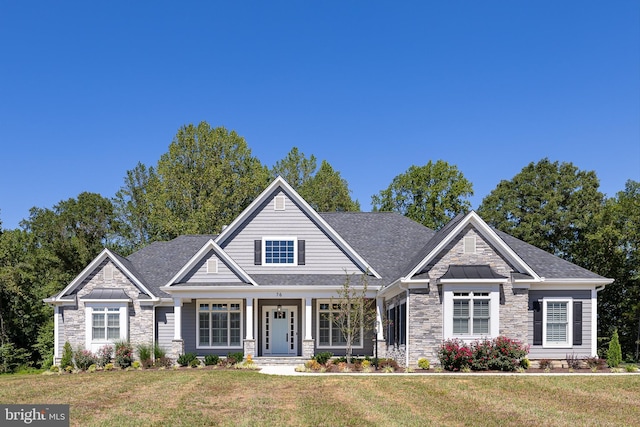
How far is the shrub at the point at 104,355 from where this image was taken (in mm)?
28281

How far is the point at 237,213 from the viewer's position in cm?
4712

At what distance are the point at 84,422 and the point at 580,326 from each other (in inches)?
723

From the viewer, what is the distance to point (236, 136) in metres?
49.3

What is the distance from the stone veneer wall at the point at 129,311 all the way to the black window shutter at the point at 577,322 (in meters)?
16.5

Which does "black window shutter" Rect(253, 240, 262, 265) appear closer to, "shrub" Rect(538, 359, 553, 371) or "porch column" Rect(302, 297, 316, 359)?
"porch column" Rect(302, 297, 316, 359)

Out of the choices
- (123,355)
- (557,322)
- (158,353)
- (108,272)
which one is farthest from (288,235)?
(557,322)

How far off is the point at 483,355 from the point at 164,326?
13.6 meters

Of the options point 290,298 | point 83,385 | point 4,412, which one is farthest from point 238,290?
point 4,412

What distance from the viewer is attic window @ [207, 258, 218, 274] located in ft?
94.2

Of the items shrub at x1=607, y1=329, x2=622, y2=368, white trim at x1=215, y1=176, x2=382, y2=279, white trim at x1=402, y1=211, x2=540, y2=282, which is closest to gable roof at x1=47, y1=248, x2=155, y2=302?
white trim at x1=215, y1=176, x2=382, y2=279

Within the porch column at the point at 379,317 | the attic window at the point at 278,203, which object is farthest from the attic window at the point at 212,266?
the porch column at the point at 379,317

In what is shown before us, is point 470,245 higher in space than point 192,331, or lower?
higher

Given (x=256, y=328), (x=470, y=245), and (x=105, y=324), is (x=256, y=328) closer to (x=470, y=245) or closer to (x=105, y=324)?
(x=105, y=324)

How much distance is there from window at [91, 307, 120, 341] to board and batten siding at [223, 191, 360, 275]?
5.29 m
